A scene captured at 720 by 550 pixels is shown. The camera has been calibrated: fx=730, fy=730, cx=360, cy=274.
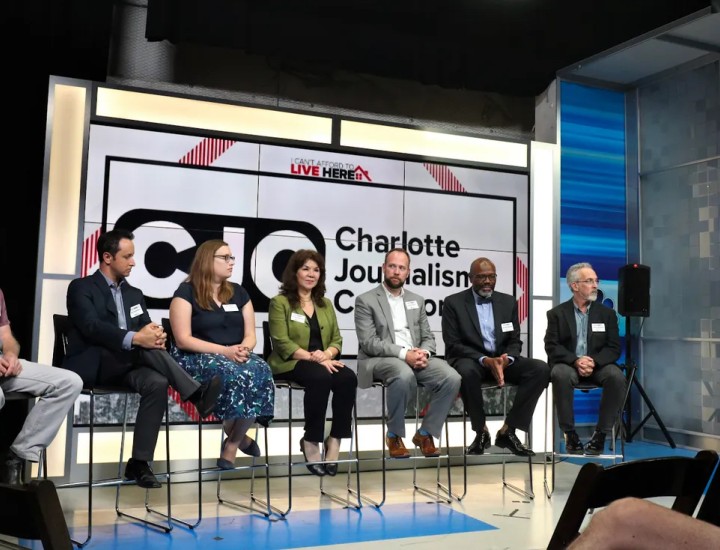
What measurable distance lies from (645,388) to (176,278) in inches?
172

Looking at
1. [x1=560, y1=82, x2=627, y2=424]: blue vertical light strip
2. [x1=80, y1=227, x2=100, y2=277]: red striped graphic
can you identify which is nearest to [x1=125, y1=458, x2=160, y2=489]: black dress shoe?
[x1=80, y1=227, x2=100, y2=277]: red striped graphic

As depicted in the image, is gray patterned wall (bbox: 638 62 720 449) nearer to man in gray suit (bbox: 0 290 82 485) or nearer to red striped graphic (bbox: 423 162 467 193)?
red striped graphic (bbox: 423 162 467 193)

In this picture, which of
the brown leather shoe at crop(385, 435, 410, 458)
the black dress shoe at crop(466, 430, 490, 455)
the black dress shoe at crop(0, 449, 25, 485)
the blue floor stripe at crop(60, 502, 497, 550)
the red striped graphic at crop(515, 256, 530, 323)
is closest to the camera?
the black dress shoe at crop(0, 449, 25, 485)

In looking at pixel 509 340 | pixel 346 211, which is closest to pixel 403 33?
pixel 346 211

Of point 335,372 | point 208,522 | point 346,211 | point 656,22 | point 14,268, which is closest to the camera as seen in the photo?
point 208,522

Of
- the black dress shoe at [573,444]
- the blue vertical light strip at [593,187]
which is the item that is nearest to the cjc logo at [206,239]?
the black dress shoe at [573,444]

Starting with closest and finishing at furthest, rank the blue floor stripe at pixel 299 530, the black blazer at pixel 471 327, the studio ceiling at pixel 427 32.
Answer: the blue floor stripe at pixel 299 530 < the black blazer at pixel 471 327 < the studio ceiling at pixel 427 32

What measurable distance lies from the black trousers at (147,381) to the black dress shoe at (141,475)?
0.03 meters

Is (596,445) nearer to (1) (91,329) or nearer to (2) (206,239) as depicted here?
(2) (206,239)

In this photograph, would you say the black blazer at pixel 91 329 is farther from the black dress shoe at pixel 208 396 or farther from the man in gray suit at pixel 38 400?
the black dress shoe at pixel 208 396

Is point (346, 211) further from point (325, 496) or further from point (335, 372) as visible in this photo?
point (325, 496)

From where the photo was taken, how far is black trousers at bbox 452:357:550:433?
4.31 metres

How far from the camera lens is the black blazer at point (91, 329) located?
3.49 meters

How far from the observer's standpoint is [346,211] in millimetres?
5203
